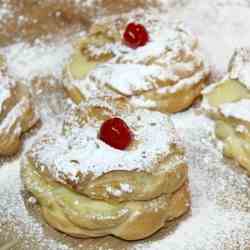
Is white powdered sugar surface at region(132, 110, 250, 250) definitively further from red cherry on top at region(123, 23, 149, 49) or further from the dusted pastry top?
red cherry on top at region(123, 23, 149, 49)

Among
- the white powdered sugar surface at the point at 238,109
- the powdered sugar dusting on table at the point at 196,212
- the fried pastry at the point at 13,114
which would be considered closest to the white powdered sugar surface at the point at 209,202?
the powdered sugar dusting on table at the point at 196,212

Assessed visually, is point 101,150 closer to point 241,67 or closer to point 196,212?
point 196,212

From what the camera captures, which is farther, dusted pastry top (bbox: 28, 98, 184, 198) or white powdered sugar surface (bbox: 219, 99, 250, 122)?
white powdered sugar surface (bbox: 219, 99, 250, 122)

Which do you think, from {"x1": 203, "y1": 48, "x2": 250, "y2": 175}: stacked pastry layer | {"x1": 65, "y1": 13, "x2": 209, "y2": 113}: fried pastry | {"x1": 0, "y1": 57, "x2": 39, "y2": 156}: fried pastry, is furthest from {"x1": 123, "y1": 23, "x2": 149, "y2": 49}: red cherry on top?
{"x1": 0, "y1": 57, "x2": 39, "y2": 156}: fried pastry

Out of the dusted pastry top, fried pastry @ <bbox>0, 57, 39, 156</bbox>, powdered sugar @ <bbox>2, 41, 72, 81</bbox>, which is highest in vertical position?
the dusted pastry top

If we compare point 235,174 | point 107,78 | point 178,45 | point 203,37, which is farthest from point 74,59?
point 235,174

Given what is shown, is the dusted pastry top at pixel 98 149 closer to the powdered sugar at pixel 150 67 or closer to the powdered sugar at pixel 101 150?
the powdered sugar at pixel 101 150
